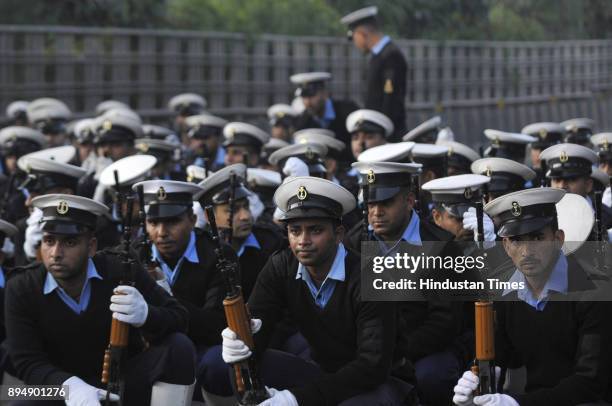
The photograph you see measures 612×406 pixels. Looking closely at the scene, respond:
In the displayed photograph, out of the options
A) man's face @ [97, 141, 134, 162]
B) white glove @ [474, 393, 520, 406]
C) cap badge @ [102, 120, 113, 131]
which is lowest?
white glove @ [474, 393, 520, 406]

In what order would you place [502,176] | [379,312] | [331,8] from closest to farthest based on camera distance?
[379,312], [502,176], [331,8]

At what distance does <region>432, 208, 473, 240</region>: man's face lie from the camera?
8834mm

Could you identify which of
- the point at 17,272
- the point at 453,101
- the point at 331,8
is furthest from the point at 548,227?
Answer: the point at 453,101

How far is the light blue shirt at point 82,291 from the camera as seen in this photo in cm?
744

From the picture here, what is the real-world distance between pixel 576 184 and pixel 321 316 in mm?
3201

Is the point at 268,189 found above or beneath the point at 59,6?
beneath

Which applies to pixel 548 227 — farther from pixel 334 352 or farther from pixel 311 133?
pixel 311 133

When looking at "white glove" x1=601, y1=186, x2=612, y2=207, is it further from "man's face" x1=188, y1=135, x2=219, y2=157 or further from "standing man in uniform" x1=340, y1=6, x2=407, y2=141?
"man's face" x1=188, y1=135, x2=219, y2=157

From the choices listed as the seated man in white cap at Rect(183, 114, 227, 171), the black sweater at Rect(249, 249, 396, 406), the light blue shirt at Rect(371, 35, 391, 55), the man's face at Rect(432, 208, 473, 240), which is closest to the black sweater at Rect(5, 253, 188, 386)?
the black sweater at Rect(249, 249, 396, 406)

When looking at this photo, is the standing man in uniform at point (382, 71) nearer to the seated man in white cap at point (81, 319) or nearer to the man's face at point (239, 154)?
the man's face at point (239, 154)

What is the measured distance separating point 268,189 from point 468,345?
10.5 ft

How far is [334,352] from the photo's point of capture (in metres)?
7.26

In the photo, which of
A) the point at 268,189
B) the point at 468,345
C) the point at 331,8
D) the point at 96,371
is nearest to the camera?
the point at 96,371

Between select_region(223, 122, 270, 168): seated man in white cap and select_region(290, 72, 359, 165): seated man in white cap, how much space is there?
1249 mm
